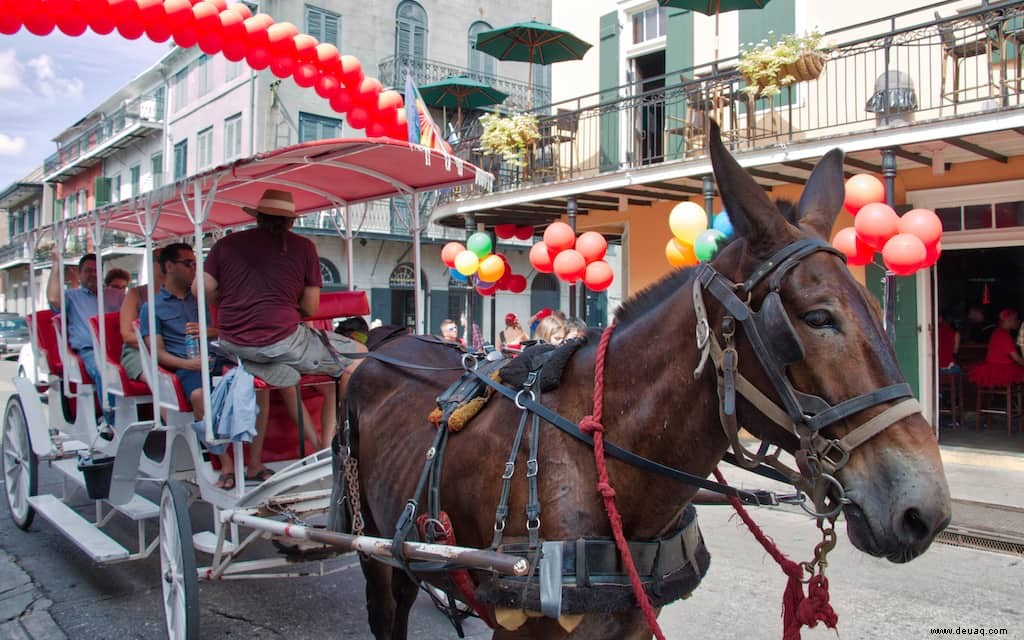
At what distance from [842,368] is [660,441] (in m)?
0.59

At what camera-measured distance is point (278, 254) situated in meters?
4.56

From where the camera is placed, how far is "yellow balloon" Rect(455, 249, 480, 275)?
1312 centimetres

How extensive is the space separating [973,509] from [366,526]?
6693 mm

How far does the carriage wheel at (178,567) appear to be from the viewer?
3811 mm

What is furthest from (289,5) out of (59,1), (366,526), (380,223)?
(366,526)

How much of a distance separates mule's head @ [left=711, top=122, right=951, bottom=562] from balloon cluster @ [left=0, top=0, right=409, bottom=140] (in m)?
5.55

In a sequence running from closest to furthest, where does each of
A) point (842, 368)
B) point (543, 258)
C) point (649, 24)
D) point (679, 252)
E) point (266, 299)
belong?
point (842, 368) < point (266, 299) < point (679, 252) < point (543, 258) < point (649, 24)

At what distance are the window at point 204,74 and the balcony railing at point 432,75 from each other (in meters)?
6.59

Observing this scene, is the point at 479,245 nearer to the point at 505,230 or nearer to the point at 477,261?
the point at 477,261

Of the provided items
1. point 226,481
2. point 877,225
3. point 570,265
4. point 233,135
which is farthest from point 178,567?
point 233,135

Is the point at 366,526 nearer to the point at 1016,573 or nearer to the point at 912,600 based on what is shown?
the point at 912,600

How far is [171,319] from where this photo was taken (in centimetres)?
522

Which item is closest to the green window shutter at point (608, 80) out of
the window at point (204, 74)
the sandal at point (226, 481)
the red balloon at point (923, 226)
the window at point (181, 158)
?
the red balloon at point (923, 226)

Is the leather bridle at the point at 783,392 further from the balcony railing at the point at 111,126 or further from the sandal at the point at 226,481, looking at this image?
the balcony railing at the point at 111,126
